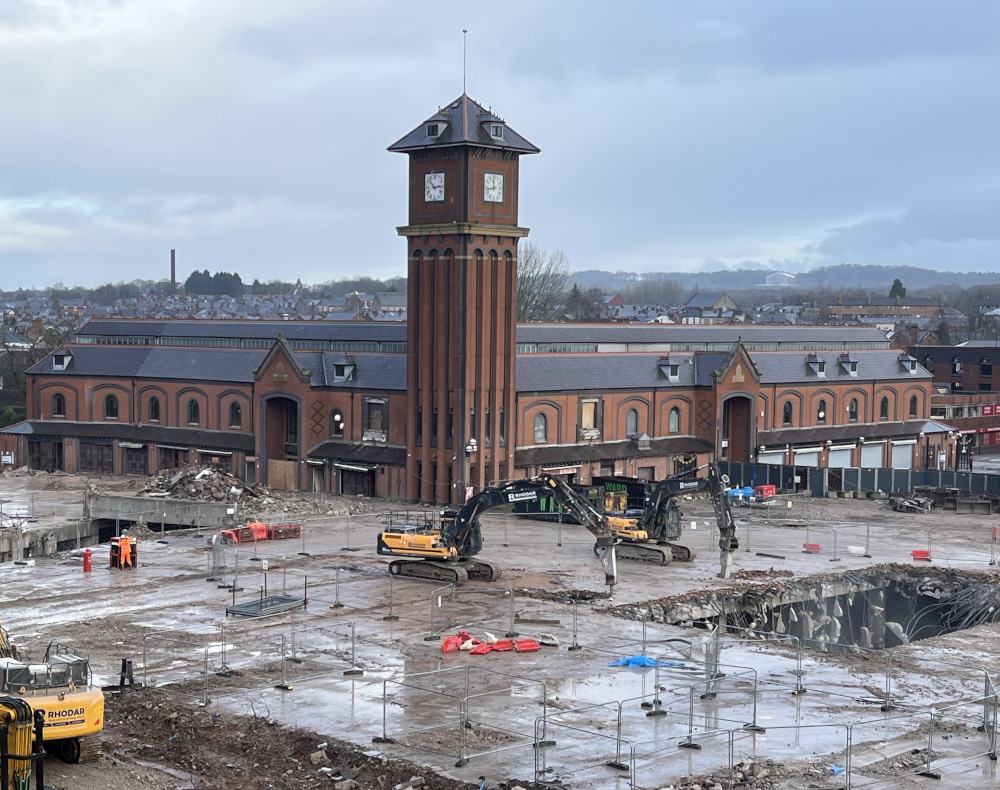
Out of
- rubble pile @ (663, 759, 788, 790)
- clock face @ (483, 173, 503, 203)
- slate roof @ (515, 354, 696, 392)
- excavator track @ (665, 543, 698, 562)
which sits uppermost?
clock face @ (483, 173, 503, 203)

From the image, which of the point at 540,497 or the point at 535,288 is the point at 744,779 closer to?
the point at 540,497

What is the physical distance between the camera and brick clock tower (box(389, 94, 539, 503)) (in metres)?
70.2

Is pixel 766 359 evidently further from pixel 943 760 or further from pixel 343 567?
pixel 943 760

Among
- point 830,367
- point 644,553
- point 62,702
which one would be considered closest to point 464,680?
point 62,702

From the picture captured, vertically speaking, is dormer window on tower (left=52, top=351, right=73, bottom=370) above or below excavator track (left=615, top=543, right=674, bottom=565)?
above

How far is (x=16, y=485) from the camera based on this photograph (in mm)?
77688

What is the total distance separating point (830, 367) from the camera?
9088 centimetres

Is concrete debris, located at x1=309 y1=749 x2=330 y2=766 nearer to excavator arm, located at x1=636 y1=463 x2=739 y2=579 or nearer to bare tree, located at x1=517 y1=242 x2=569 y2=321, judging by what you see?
excavator arm, located at x1=636 y1=463 x2=739 y2=579

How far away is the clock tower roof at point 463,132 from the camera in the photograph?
70062 millimetres

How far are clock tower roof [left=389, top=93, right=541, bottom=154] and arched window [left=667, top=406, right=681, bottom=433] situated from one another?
747 inches

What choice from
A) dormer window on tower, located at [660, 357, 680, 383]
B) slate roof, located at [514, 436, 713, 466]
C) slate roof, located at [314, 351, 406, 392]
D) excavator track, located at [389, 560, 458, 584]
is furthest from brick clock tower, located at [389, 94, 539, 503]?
excavator track, located at [389, 560, 458, 584]

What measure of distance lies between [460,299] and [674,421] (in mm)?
18473

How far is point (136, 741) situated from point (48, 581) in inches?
845

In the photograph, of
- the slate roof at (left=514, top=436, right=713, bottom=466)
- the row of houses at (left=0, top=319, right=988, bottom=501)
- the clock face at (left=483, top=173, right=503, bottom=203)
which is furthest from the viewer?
the row of houses at (left=0, top=319, right=988, bottom=501)
